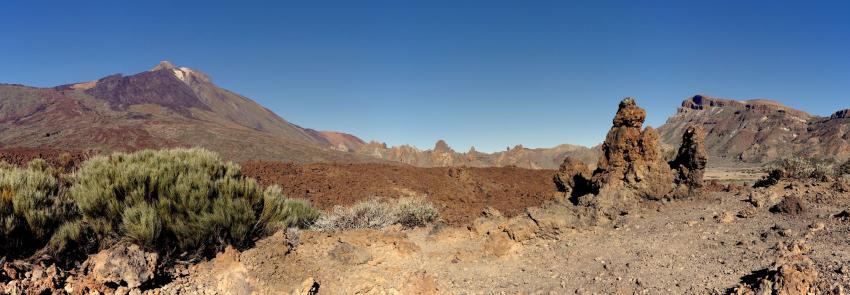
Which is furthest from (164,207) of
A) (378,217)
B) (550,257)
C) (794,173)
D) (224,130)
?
(224,130)

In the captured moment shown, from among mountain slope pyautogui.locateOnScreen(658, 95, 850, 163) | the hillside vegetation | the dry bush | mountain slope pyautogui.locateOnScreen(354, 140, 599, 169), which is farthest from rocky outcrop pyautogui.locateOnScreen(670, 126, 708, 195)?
mountain slope pyautogui.locateOnScreen(658, 95, 850, 163)

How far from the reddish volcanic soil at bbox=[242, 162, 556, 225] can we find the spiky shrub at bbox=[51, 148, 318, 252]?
5624 mm

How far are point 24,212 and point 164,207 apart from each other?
1.48 m

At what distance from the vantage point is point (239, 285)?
5254 mm

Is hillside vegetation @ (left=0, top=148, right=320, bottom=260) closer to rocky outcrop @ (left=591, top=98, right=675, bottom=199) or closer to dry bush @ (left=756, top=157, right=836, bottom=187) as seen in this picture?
rocky outcrop @ (left=591, top=98, right=675, bottom=199)

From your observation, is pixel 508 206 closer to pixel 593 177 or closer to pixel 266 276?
pixel 593 177

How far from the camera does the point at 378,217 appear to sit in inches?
383

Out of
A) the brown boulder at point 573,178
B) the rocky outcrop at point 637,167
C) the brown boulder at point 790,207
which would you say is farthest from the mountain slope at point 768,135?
the brown boulder at point 790,207

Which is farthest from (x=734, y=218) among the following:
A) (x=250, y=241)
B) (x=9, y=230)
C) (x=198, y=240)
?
(x=9, y=230)

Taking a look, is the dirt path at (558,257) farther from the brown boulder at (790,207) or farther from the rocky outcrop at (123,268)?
the rocky outcrop at (123,268)

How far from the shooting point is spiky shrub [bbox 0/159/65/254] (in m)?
5.10

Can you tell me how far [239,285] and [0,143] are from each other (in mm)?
41072

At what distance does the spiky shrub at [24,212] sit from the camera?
5.10 metres

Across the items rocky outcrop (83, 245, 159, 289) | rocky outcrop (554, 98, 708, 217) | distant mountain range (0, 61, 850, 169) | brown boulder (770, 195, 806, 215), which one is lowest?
rocky outcrop (83, 245, 159, 289)
